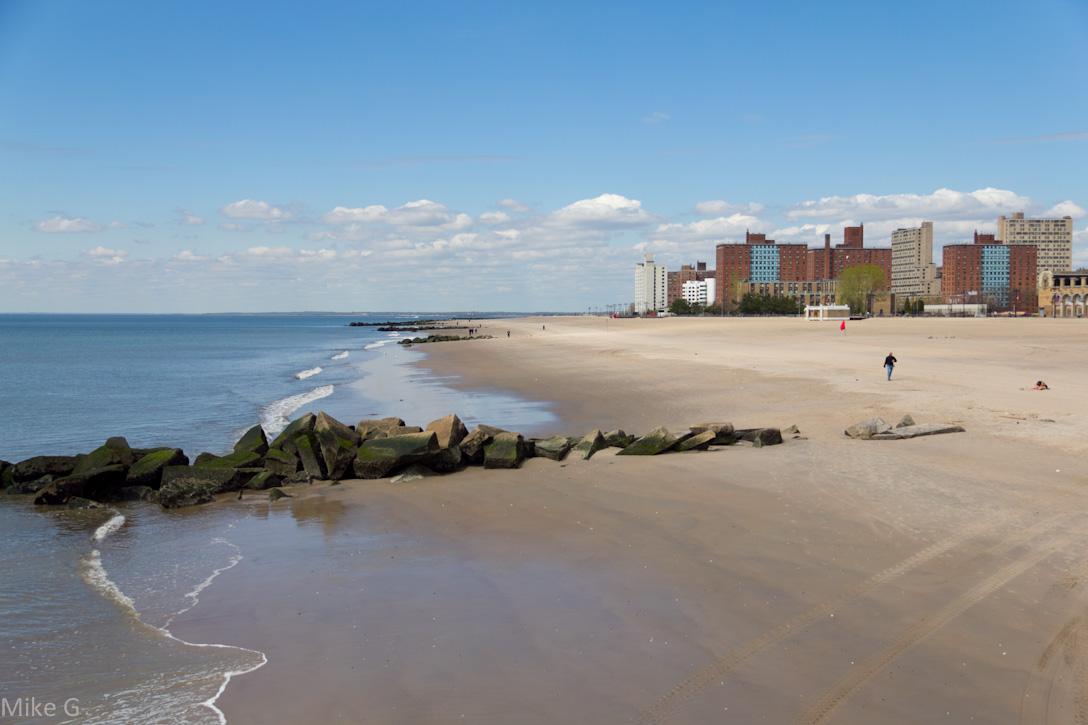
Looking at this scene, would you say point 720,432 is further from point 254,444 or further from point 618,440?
point 254,444

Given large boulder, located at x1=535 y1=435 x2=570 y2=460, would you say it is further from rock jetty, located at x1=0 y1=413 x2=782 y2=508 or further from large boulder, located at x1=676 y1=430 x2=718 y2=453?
large boulder, located at x1=676 y1=430 x2=718 y2=453

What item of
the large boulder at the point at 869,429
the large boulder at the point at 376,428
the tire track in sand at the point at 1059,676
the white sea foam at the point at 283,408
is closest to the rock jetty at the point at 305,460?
the large boulder at the point at 376,428

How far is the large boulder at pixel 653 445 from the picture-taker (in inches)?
576

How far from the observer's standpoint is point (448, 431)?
1475cm

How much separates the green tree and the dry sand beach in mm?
147500

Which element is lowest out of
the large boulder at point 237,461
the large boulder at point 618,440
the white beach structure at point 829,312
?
the large boulder at point 237,461

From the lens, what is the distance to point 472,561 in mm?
Answer: 8844

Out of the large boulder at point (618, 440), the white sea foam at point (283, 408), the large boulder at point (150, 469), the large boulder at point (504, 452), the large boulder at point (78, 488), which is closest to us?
the large boulder at point (78, 488)

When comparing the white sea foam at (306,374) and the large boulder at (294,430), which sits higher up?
the large boulder at (294,430)

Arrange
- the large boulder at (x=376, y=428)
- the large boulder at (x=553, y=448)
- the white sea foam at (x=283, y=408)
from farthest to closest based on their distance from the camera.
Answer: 1. the white sea foam at (x=283, y=408)
2. the large boulder at (x=376, y=428)
3. the large boulder at (x=553, y=448)

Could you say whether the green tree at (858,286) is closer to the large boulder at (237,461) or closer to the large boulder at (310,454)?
the large boulder at (310,454)

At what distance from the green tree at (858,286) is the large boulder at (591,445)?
485 ft

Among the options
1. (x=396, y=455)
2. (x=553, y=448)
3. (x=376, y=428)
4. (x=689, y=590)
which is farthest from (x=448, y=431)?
(x=689, y=590)

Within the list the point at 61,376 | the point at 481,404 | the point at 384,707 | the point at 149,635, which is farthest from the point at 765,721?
the point at 61,376
